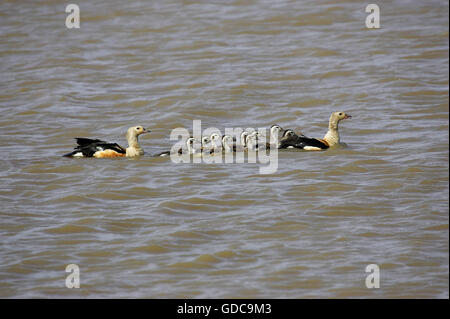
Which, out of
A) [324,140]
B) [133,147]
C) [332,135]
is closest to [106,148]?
[133,147]

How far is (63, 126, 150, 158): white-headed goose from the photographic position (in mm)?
12805

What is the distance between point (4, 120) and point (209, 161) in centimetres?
451

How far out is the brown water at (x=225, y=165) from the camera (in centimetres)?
870

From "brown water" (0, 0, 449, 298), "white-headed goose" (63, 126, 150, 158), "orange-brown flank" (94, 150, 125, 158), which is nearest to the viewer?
"brown water" (0, 0, 449, 298)

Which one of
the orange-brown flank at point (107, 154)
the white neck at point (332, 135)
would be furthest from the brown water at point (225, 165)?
the white neck at point (332, 135)

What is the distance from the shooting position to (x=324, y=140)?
43.3 feet

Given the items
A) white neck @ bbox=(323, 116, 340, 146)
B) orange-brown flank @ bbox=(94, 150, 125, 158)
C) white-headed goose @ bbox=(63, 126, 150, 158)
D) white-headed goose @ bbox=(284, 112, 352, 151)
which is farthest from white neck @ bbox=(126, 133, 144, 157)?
white neck @ bbox=(323, 116, 340, 146)

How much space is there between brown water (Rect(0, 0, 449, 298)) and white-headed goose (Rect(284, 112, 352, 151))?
23cm

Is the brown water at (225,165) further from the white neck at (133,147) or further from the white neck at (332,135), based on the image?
the white neck at (332,135)

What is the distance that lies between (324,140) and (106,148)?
3.34 meters

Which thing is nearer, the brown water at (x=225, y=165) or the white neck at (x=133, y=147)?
the brown water at (x=225, y=165)

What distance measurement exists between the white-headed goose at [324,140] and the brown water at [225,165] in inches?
8.9

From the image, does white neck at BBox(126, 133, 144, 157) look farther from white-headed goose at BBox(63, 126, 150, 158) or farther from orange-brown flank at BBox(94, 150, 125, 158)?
orange-brown flank at BBox(94, 150, 125, 158)

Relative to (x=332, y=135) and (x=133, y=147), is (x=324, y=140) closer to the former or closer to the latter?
(x=332, y=135)
